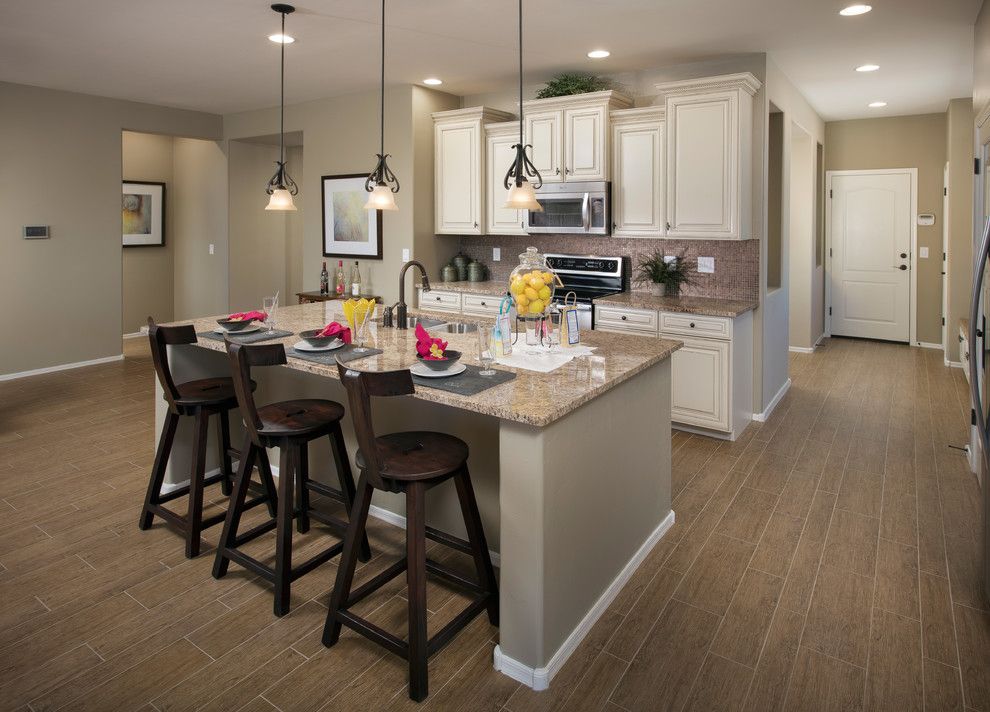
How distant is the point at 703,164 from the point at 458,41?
1.88 meters

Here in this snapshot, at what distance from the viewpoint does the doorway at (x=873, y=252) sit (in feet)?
25.5

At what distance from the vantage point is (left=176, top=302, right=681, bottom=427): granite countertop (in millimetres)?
2109

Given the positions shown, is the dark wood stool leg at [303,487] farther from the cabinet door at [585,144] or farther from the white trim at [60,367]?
the white trim at [60,367]

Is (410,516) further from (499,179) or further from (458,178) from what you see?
(458,178)

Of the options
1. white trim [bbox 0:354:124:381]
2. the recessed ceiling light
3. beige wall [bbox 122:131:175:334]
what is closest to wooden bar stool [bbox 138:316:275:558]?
the recessed ceiling light

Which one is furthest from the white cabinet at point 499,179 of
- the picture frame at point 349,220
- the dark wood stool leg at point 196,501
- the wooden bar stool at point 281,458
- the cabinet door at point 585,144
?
the dark wood stool leg at point 196,501

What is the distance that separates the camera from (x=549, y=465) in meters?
2.13

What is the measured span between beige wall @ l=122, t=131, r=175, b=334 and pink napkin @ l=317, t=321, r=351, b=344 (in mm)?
6579

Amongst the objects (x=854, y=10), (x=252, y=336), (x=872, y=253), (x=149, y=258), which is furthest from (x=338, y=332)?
(x=872, y=253)

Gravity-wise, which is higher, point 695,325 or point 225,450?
point 695,325

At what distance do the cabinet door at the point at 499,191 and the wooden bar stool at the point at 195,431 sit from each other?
312 cm

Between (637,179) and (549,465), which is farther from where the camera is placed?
(637,179)

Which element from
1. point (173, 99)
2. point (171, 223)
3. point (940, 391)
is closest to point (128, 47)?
point (173, 99)

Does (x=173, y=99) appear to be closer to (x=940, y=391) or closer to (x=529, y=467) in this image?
(x=529, y=467)
